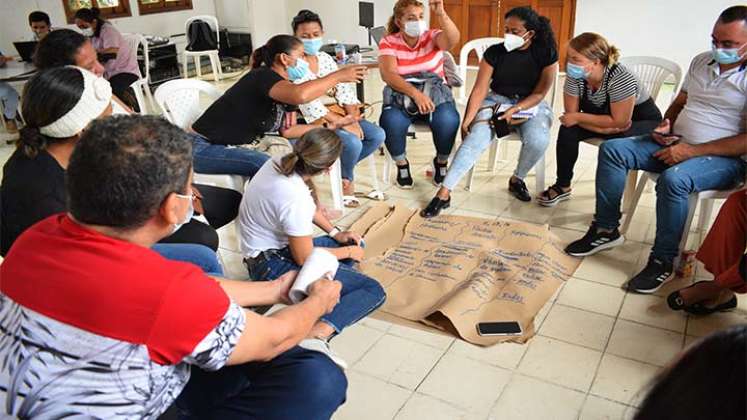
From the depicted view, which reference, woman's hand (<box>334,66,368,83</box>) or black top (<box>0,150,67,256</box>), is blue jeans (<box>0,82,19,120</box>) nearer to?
woman's hand (<box>334,66,368,83</box>)

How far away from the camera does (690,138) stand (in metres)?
2.45

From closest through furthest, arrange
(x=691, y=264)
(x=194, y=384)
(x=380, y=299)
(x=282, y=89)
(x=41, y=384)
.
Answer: (x=41, y=384), (x=194, y=384), (x=380, y=299), (x=691, y=264), (x=282, y=89)

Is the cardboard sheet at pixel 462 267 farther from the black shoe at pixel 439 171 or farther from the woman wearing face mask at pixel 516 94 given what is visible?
the black shoe at pixel 439 171

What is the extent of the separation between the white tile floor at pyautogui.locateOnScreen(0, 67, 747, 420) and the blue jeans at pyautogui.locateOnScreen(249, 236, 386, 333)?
9.2 inches

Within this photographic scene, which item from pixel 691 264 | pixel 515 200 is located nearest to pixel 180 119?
pixel 515 200

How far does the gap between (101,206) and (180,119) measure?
2.13 meters

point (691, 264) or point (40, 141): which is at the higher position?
point (40, 141)

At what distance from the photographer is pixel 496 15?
21.6ft

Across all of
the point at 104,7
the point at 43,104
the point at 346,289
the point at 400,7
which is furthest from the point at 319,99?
the point at 104,7

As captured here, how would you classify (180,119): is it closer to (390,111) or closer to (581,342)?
(390,111)

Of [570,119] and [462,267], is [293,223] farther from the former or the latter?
[570,119]

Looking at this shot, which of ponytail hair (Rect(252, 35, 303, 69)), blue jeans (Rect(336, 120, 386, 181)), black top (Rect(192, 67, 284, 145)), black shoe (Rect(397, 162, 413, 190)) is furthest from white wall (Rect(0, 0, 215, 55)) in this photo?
black shoe (Rect(397, 162, 413, 190))

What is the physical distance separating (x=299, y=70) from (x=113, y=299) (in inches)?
87.1

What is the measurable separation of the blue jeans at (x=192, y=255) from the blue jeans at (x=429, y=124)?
175 cm
